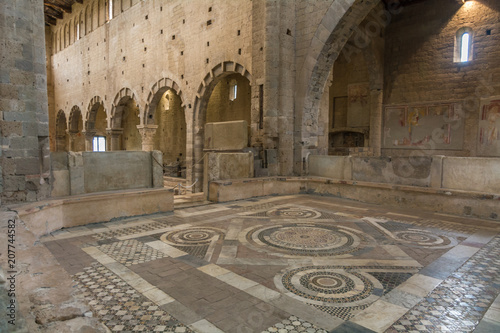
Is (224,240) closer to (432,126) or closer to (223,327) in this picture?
(223,327)

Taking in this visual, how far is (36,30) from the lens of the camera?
5.32m

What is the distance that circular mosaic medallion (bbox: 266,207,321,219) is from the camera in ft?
20.0

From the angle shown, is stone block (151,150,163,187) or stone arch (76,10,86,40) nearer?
stone block (151,150,163,187)

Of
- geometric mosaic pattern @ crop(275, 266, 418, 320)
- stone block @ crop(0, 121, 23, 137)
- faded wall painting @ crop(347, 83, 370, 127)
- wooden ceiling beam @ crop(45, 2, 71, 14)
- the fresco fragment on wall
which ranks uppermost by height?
wooden ceiling beam @ crop(45, 2, 71, 14)

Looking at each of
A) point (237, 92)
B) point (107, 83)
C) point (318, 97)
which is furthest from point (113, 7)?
point (318, 97)

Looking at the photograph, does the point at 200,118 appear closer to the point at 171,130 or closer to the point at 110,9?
the point at 171,130

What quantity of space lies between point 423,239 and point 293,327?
3110 millimetres

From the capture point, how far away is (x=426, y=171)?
6715 millimetres

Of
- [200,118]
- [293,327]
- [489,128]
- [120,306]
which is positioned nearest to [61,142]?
[200,118]

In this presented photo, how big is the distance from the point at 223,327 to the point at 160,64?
14.7 metres

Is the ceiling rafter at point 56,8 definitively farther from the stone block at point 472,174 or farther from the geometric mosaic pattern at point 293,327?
the geometric mosaic pattern at point 293,327

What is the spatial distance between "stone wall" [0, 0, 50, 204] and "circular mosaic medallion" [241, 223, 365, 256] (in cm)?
360

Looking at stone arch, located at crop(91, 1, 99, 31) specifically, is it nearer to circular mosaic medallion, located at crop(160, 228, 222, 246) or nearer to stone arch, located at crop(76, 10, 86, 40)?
stone arch, located at crop(76, 10, 86, 40)

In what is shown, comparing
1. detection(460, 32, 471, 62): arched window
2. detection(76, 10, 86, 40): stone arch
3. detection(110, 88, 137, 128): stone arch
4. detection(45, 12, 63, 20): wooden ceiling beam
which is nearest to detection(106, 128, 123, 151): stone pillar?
detection(110, 88, 137, 128): stone arch
